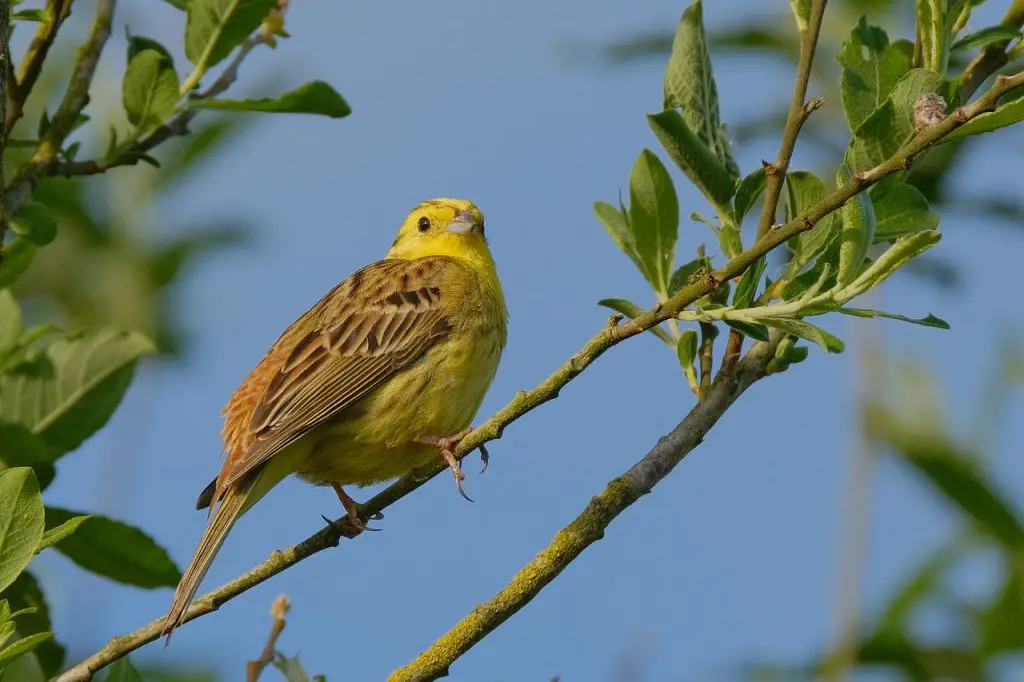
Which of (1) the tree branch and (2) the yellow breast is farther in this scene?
(2) the yellow breast

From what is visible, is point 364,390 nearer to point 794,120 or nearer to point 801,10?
Result: point 801,10

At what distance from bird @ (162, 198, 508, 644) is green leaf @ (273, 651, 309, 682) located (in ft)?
5.55

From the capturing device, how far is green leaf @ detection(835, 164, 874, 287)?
2.63 meters

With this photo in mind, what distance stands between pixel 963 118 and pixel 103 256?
5909mm

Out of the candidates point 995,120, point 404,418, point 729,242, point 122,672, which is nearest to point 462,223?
point 404,418

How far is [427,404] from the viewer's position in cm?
531

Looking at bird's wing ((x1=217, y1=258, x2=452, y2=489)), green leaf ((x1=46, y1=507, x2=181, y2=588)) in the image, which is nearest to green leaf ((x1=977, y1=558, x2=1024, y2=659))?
bird's wing ((x1=217, y1=258, x2=452, y2=489))

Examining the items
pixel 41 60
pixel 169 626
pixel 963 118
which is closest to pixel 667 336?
pixel 963 118

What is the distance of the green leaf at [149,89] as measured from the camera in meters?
3.77

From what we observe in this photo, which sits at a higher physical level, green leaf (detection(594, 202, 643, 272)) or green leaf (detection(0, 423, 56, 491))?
green leaf (detection(594, 202, 643, 272))

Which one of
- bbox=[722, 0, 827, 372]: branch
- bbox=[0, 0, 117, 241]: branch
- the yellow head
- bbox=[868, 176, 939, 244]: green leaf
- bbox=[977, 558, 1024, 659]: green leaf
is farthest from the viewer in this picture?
the yellow head

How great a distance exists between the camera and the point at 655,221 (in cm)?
298

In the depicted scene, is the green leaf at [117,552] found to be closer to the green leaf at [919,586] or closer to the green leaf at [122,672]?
the green leaf at [122,672]

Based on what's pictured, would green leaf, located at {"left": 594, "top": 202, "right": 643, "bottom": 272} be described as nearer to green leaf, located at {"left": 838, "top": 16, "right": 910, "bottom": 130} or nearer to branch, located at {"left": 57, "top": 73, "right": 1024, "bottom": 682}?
branch, located at {"left": 57, "top": 73, "right": 1024, "bottom": 682}
